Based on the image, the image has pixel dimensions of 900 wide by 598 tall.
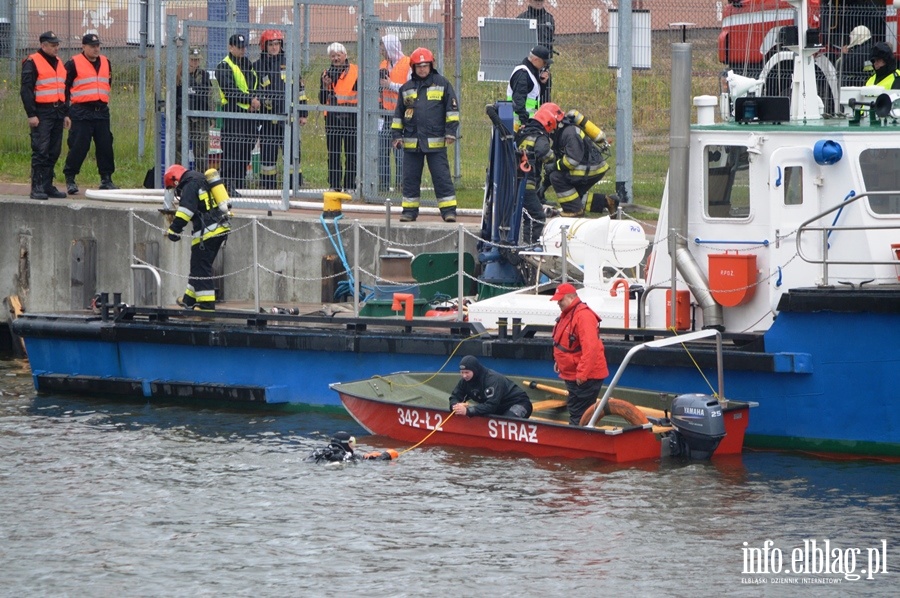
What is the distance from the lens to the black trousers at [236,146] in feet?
54.6

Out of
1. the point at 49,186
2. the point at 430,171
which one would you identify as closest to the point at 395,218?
the point at 430,171

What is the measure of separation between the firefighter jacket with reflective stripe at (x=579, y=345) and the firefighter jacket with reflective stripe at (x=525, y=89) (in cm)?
449

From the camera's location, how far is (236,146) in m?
16.8

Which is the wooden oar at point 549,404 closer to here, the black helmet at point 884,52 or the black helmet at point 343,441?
the black helmet at point 343,441

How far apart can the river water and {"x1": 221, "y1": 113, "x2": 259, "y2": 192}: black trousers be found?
4.79 metres

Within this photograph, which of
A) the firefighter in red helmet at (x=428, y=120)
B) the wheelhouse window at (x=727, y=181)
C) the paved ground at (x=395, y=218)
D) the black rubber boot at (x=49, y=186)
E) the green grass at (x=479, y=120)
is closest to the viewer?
the wheelhouse window at (x=727, y=181)

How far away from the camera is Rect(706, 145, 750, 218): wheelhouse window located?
12172mm

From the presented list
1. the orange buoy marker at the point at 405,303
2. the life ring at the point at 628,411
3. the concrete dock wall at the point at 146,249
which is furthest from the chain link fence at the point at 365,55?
the life ring at the point at 628,411

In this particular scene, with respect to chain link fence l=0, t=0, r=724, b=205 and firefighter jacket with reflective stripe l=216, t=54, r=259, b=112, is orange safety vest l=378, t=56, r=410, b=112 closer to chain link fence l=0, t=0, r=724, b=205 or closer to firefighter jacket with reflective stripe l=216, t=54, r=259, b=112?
chain link fence l=0, t=0, r=724, b=205

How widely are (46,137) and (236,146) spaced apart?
238 cm

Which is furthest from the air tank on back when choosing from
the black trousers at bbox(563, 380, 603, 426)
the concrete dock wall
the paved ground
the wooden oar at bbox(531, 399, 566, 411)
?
the paved ground

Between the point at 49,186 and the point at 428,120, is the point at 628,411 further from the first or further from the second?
the point at 49,186

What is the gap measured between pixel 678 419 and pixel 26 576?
5028 mm

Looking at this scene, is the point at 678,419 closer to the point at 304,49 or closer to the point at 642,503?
the point at 642,503
